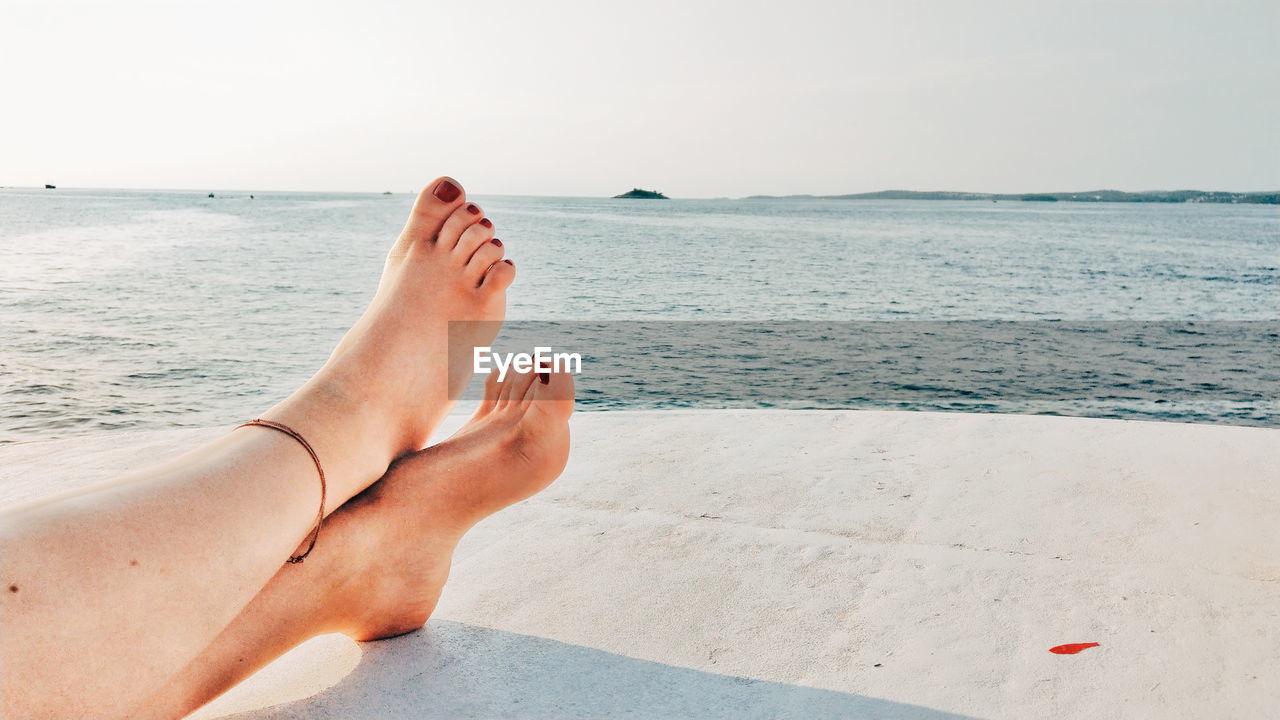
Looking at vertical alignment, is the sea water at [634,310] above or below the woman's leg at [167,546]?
below

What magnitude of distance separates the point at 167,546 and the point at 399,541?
394 mm

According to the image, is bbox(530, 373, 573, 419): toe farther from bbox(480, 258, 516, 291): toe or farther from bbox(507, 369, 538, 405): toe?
bbox(480, 258, 516, 291): toe

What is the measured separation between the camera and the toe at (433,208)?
1757 mm

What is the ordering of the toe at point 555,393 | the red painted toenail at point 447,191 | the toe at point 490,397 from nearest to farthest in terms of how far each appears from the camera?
the toe at point 555,393 < the toe at point 490,397 < the red painted toenail at point 447,191

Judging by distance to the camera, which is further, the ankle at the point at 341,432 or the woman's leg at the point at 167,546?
the ankle at the point at 341,432

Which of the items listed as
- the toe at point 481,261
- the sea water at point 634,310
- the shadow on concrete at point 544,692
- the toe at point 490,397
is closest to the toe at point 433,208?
the toe at point 481,261

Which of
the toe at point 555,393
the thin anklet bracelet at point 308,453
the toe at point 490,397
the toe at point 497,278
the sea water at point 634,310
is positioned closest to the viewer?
the thin anklet bracelet at point 308,453

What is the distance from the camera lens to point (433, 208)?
1775 mm

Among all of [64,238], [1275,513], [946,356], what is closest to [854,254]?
[946,356]

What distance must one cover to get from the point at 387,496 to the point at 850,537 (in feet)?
3.23

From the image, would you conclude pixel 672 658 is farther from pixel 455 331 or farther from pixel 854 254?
pixel 854 254

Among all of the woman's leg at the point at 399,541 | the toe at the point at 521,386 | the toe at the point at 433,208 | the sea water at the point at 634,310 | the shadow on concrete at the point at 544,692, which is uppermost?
the toe at the point at 433,208

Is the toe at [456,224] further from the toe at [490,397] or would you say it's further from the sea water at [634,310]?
the sea water at [634,310]

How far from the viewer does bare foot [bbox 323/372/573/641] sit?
1249mm
